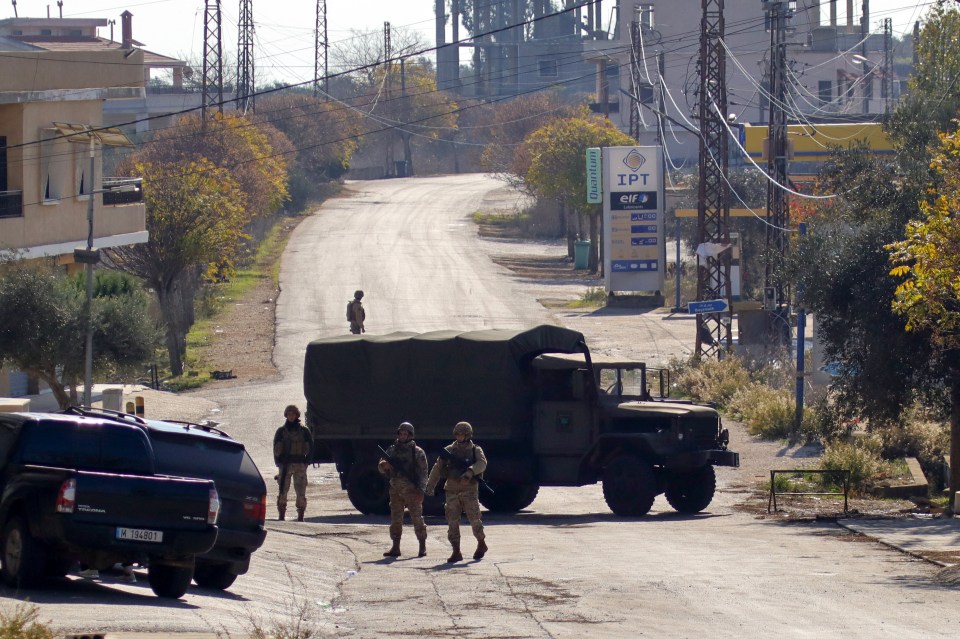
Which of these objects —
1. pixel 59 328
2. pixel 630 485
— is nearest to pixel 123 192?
pixel 59 328

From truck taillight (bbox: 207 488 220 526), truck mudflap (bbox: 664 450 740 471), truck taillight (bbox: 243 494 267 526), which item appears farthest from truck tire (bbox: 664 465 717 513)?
truck taillight (bbox: 207 488 220 526)

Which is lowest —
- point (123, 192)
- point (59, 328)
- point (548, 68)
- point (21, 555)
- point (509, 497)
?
point (509, 497)

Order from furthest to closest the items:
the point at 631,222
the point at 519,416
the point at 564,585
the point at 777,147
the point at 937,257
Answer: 1. the point at 631,222
2. the point at 777,147
3. the point at 519,416
4. the point at 937,257
5. the point at 564,585

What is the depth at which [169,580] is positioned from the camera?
11094 millimetres

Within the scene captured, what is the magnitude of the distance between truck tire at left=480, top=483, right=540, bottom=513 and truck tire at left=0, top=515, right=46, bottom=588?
9986 mm

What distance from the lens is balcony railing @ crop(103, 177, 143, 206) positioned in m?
35.6

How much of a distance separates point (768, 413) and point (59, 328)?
14.4 meters

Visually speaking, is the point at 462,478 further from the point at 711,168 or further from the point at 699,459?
the point at 711,168

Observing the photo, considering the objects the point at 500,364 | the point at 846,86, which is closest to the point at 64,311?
the point at 500,364

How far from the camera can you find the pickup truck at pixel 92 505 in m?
10.4

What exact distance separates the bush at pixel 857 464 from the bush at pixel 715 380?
26.8 feet

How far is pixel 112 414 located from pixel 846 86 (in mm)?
96755

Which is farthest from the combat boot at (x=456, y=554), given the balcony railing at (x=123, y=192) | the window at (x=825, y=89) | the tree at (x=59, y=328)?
the window at (x=825, y=89)

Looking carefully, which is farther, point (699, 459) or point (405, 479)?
point (699, 459)
